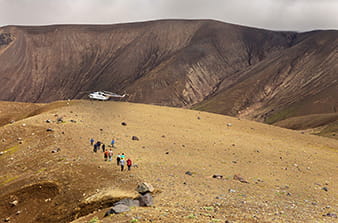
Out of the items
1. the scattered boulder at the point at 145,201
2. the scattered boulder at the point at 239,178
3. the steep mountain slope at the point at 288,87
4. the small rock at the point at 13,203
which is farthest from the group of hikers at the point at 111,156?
the steep mountain slope at the point at 288,87

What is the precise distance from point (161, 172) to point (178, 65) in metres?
116

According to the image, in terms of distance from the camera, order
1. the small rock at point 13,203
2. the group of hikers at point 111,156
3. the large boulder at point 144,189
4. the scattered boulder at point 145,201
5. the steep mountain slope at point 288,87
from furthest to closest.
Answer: the steep mountain slope at point 288,87 < the group of hikers at point 111,156 < the small rock at point 13,203 < the large boulder at point 144,189 < the scattered boulder at point 145,201

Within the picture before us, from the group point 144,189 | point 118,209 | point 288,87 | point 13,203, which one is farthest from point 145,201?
point 288,87

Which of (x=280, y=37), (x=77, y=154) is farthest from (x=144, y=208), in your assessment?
(x=280, y=37)

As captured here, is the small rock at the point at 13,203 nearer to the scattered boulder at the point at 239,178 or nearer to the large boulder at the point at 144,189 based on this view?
the large boulder at the point at 144,189

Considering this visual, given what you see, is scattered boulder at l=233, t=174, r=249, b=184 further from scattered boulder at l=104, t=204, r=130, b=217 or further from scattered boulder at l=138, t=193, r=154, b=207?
scattered boulder at l=104, t=204, r=130, b=217

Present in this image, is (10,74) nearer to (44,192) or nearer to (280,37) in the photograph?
(280,37)

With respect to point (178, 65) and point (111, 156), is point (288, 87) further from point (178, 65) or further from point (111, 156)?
point (111, 156)

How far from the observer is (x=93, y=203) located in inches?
567

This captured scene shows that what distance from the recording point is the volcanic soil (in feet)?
42.7

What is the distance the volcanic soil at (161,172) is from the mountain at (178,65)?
68.2 metres

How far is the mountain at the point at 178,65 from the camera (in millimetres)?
109500

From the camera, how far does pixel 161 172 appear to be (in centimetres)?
1759

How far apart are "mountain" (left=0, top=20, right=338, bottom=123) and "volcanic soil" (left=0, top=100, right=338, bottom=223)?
224ft
